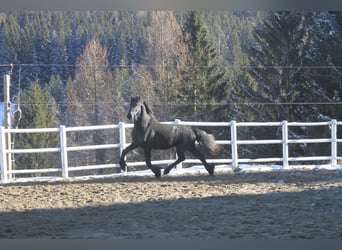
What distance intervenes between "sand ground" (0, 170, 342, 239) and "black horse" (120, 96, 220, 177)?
1.58 feet

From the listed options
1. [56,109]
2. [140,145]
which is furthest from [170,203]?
[56,109]

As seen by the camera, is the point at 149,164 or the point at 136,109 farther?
the point at 149,164

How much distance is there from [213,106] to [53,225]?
2253cm

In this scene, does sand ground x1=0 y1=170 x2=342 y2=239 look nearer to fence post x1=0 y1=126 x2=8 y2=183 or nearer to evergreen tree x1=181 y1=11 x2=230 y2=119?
fence post x1=0 y1=126 x2=8 y2=183

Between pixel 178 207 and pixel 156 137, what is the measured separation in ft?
9.85

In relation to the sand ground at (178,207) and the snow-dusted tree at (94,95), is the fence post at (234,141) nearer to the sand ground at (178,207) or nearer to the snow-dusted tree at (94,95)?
the sand ground at (178,207)

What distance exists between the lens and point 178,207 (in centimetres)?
597

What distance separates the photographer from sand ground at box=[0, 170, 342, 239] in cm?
452

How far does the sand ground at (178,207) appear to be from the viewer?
14.8 ft

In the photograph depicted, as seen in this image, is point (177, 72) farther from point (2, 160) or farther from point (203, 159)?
point (2, 160)

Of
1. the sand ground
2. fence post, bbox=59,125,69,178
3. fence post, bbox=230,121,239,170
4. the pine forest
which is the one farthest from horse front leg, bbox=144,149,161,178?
the pine forest

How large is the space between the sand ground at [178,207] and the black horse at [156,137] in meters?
0.48

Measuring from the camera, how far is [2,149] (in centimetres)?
946

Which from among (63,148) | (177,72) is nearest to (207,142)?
(63,148)
